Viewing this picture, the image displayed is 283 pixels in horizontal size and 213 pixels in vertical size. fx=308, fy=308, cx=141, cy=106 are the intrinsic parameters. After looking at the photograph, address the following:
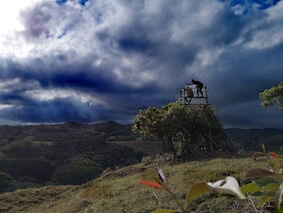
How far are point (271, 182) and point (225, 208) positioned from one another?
625cm

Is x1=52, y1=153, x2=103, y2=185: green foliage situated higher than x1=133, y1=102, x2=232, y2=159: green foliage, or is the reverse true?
x1=133, y1=102, x2=232, y2=159: green foliage

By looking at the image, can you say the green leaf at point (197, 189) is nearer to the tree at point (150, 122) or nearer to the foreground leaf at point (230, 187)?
the foreground leaf at point (230, 187)

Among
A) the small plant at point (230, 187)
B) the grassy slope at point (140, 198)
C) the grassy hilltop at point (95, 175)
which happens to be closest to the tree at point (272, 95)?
the grassy hilltop at point (95, 175)

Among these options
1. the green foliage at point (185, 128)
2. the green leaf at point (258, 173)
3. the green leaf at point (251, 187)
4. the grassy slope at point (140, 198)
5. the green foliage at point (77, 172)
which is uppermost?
the green foliage at point (185, 128)

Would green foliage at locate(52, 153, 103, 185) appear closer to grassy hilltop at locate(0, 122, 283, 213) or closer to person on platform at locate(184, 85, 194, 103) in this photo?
grassy hilltop at locate(0, 122, 283, 213)

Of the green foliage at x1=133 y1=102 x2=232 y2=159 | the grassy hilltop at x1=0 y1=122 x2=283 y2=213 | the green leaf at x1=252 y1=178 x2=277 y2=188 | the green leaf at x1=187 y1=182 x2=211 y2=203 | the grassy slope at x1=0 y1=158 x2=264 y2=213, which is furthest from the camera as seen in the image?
the green foliage at x1=133 y1=102 x2=232 y2=159

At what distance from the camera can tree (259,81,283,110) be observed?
21312 millimetres

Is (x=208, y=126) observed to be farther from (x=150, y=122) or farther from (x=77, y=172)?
(x=77, y=172)

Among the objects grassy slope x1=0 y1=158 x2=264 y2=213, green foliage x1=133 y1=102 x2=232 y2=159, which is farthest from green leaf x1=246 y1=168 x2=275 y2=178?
green foliage x1=133 y1=102 x2=232 y2=159

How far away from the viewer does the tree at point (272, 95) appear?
21.3 meters

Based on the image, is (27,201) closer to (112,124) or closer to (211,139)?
(211,139)

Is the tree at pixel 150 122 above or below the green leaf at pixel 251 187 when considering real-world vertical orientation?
above

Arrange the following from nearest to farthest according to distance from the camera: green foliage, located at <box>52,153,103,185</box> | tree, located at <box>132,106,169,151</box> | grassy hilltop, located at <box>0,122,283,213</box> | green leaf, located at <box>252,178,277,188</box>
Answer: green leaf, located at <box>252,178,277,188</box> → grassy hilltop, located at <box>0,122,283,213</box> → tree, located at <box>132,106,169,151</box> → green foliage, located at <box>52,153,103,185</box>

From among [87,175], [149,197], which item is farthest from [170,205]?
[87,175]
